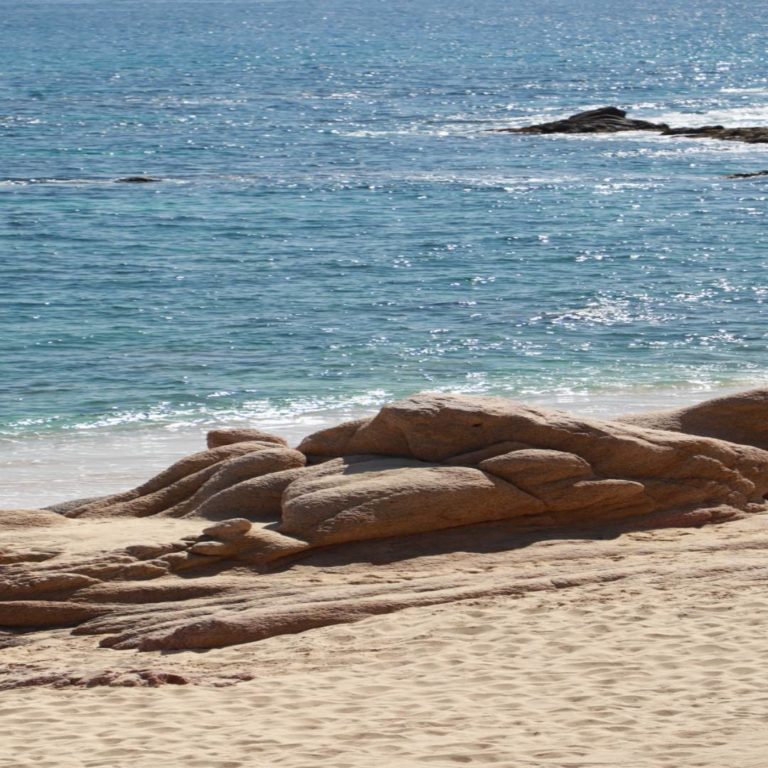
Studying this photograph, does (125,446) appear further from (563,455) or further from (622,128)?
(622,128)

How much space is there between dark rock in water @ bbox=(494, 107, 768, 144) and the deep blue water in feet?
4.88

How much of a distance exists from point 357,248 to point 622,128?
25.5 metres

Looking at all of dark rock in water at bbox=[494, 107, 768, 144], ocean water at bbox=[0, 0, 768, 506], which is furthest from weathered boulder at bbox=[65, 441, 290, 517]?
dark rock in water at bbox=[494, 107, 768, 144]

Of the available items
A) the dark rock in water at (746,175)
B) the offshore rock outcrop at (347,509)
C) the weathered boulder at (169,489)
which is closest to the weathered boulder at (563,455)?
the offshore rock outcrop at (347,509)

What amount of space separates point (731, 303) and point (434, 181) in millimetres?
16689

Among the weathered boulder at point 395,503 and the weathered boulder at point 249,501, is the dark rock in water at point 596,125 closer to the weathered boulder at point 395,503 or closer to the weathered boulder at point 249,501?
the weathered boulder at point 249,501

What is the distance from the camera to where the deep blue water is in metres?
24.2

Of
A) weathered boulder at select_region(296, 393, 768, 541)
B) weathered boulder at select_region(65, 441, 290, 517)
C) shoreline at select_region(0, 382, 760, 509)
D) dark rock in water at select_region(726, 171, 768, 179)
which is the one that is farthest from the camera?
dark rock in water at select_region(726, 171, 768, 179)

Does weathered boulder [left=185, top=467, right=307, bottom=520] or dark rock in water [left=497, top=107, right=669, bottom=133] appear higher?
dark rock in water [left=497, top=107, right=669, bottom=133]

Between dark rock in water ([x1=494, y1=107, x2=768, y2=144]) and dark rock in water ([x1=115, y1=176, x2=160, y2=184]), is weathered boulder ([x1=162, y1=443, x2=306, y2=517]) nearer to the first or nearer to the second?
dark rock in water ([x1=115, y1=176, x2=160, y2=184])

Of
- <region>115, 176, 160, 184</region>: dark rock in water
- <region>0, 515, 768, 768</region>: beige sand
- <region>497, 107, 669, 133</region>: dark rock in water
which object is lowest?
<region>0, 515, 768, 768</region>: beige sand

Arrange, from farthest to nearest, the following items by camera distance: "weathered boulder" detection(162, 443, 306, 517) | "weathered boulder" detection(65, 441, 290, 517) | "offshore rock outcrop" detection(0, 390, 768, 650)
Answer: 1. "weathered boulder" detection(65, 441, 290, 517)
2. "weathered boulder" detection(162, 443, 306, 517)
3. "offshore rock outcrop" detection(0, 390, 768, 650)

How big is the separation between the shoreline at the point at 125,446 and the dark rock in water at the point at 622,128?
110 feet

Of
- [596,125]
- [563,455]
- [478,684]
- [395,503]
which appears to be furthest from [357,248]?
[596,125]
